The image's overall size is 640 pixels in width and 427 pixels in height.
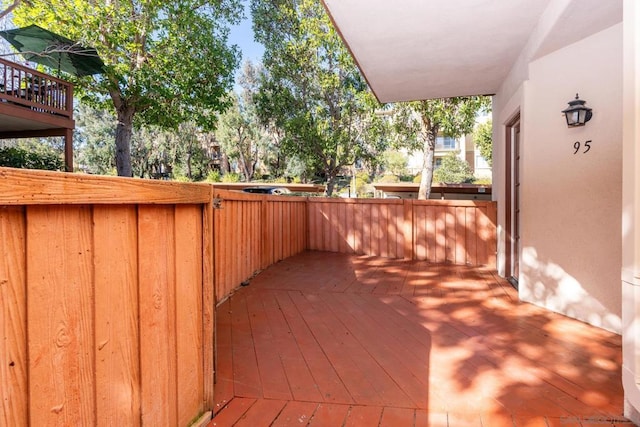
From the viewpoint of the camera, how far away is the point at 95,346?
101 centimetres

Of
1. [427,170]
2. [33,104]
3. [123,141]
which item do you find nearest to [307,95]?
[427,170]

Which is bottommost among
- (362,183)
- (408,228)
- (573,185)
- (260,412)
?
(260,412)

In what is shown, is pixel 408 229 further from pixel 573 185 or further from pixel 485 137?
pixel 485 137

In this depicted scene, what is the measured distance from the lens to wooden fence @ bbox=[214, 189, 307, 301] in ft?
10.9

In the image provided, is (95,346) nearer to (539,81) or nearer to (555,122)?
(555,122)

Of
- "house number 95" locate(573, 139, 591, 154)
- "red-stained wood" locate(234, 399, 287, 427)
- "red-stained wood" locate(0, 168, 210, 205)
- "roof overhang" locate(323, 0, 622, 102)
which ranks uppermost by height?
"roof overhang" locate(323, 0, 622, 102)

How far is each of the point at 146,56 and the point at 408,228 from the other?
950 cm

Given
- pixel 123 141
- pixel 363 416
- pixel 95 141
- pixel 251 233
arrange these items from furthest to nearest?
pixel 95 141 → pixel 123 141 → pixel 251 233 → pixel 363 416

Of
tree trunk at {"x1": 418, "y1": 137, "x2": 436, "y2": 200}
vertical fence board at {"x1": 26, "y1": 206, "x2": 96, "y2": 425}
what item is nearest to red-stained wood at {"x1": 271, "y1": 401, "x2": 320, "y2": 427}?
vertical fence board at {"x1": 26, "y1": 206, "x2": 96, "y2": 425}

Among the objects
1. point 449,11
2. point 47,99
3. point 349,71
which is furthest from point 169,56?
point 449,11

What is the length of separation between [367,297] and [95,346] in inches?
108

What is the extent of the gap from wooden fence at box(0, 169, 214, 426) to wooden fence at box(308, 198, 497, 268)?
4.43 metres

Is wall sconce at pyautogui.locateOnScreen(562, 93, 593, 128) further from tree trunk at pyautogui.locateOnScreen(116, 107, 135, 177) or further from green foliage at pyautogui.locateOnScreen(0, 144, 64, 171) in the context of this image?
tree trunk at pyautogui.locateOnScreen(116, 107, 135, 177)

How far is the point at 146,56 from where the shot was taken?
406 inches
